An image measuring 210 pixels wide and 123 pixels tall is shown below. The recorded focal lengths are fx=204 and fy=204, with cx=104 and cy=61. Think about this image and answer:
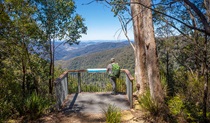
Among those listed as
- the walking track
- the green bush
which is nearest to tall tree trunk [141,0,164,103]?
the walking track

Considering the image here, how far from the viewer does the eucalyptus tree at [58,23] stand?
8.49 metres

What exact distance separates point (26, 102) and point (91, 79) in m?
5.75

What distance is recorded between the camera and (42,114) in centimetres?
604

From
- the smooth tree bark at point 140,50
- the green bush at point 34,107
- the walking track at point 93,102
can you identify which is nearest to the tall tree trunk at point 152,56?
the walking track at point 93,102

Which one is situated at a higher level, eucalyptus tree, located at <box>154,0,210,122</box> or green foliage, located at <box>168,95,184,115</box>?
eucalyptus tree, located at <box>154,0,210,122</box>

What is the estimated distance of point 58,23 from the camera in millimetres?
8930

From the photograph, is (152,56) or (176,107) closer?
(176,107)

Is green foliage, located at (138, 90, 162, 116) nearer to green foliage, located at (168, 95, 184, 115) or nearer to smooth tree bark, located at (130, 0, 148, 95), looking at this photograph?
green foliage, located at (168, 95, 184, 115)

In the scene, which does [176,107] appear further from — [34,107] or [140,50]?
[34,107]

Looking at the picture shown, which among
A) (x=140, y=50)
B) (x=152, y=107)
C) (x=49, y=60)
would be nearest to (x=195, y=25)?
(x=140, y=50)

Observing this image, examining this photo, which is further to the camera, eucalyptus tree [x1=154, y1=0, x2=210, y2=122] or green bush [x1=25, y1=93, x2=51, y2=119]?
green bush [x1=25, y1=93, x2=51, y2=119]

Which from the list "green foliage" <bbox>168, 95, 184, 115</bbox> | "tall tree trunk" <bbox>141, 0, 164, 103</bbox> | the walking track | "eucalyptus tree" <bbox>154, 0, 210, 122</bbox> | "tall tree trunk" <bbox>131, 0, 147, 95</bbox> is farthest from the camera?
"tall tree trunk" <bbox>131, 0, 147, 95</bbox>

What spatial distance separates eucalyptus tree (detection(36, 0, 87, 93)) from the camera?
8.49m

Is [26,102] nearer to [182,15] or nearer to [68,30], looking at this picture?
[68,30]
